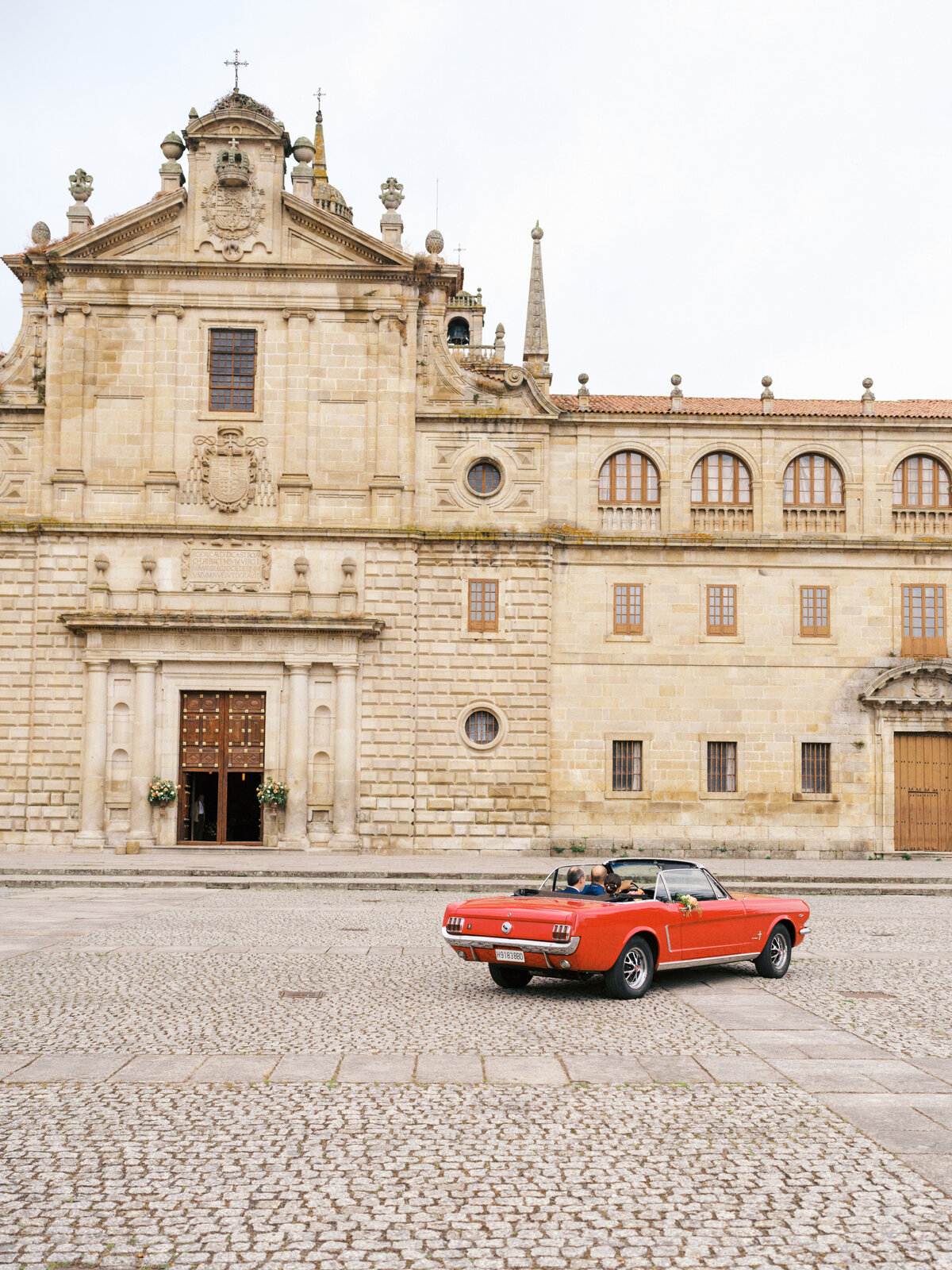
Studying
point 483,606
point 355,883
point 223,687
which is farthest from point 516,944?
point 483,606

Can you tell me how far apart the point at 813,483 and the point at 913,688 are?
6.33 m

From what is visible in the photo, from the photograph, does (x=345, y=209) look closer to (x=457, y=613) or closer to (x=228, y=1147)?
(x=457, y=613)

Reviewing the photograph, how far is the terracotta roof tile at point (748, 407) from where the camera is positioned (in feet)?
115

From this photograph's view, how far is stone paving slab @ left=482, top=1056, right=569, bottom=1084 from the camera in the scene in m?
9.16

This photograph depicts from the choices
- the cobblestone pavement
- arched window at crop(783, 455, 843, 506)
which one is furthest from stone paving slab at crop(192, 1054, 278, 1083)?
arched window at crop(783, 455, 843, 506)

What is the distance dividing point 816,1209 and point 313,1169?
108 inches

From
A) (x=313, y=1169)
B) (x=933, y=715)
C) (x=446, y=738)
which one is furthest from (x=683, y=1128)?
(x=933, y=715)

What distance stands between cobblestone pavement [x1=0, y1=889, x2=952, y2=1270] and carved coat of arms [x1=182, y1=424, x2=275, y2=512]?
2049 cm

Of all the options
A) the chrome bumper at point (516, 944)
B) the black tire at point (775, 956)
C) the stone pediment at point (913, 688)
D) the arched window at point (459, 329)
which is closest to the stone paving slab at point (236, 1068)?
the chrome bumper at point (516, 944)

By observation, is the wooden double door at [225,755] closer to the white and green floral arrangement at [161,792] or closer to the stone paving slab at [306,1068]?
the white and green floral arrangement at [161,792]

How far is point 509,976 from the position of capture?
43.9ft

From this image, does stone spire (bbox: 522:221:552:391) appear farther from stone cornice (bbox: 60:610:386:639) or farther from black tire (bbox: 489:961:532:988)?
black tire (bbox: 489:961:532:988)

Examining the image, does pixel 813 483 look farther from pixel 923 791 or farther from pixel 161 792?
pixel 161 792

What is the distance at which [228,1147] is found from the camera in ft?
24.5
